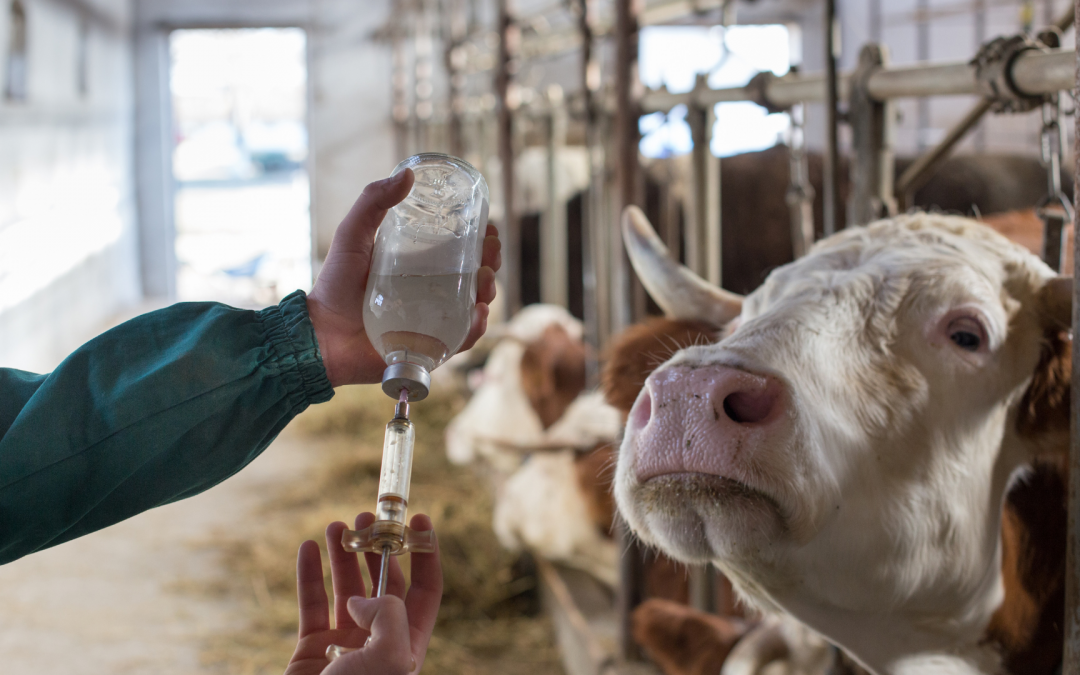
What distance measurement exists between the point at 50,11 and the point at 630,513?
860cm

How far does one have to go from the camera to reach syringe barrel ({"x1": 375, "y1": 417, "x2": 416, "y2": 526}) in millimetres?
898

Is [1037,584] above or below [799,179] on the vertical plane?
below

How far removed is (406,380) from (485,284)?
10.2 inches

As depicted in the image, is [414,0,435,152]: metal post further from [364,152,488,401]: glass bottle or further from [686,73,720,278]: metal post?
[364,152,488,401]: glass bottle

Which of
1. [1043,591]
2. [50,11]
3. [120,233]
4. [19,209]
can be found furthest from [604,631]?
[120,233]

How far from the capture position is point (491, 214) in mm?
7566

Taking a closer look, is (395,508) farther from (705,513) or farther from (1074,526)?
(1074,526)

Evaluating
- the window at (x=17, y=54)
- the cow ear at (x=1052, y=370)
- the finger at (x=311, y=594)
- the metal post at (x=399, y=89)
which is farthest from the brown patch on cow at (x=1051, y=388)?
the metal post at (x=399, y=89)

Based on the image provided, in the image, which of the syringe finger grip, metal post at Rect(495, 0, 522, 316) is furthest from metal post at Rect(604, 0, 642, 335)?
metal post at Rect(495, 0, 522, 316)

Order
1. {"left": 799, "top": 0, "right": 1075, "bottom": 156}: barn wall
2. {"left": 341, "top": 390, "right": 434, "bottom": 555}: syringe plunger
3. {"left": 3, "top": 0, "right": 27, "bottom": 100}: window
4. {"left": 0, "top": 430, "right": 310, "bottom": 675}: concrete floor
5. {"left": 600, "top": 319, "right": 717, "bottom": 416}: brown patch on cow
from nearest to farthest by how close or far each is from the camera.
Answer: {"left": 341, "top": 390, "right": 434, "bottom": 555}: syringe plunger → {"left": 600, "top": 319, "right": 717, "bottom": 416}: brown patch on cow → {"left": 0, "top": 430, "right": 310, "bottom": 675}: concrete floor → {"left": 3, "top": 0, "right": 27, "bottom": 100}: window → {"left": 799, "top": 0, "right": 1075, "bottom": 156}: barn wall

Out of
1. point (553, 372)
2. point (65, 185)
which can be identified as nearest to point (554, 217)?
point (553, 372)

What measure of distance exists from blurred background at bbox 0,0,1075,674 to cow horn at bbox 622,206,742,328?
384 mm

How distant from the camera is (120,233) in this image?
10031 mm

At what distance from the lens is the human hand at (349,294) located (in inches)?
43.0
